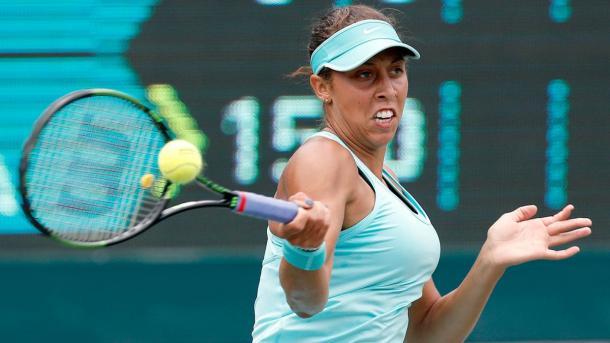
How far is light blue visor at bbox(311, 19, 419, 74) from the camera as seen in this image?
103 inches

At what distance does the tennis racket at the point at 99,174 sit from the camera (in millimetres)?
2439

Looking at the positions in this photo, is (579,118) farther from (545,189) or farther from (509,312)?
(509,312)

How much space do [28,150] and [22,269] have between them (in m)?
2.61

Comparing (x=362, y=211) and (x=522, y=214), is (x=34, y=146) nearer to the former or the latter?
(x=362, y=211)

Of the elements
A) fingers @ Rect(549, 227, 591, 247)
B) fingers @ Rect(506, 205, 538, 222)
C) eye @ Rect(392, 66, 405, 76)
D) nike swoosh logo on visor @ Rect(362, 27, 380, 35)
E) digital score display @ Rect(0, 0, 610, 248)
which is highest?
digital score display @ Rect(0, 0, 610, 248)

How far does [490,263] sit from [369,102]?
18.5 inches

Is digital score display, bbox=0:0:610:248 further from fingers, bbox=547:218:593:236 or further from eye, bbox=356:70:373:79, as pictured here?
eye, bbox=356:70:373:79

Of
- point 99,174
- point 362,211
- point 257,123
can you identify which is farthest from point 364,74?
point 257,123

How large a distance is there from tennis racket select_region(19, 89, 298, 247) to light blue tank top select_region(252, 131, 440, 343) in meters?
0.28

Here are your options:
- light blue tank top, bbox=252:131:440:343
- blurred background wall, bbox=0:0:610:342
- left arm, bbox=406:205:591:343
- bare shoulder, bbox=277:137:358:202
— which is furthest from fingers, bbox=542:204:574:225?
blurred background wall, bbox=0:0:610:342

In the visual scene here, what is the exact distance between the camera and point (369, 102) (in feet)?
8.75

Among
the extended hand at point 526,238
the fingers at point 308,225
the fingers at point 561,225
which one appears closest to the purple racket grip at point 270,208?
the fingers at point 308,225

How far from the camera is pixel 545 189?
485cm

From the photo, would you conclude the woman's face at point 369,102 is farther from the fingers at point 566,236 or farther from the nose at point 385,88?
the fingers at point 566,236
